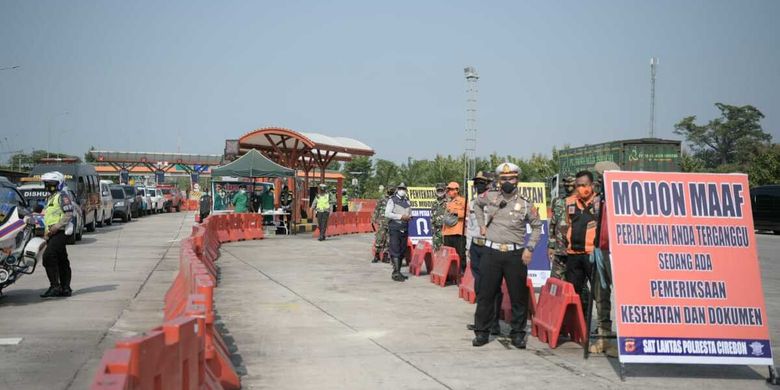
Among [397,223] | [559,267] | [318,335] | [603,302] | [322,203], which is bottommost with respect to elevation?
[318,335]

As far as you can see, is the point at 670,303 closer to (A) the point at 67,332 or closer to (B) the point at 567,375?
(B) the point at 567,375

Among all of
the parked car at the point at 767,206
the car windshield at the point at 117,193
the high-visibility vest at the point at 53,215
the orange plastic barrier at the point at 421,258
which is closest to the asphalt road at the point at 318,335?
the orange plastic barrier at the point at 421,258

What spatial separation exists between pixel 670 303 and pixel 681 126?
271 feet

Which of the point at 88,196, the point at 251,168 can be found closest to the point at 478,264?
the point at 251,168

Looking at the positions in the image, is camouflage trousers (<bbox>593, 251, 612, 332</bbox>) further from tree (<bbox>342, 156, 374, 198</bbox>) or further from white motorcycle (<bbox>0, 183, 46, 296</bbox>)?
tree (<bbox>342, 156, 374, 198</bbox>)

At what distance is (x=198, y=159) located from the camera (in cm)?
10431

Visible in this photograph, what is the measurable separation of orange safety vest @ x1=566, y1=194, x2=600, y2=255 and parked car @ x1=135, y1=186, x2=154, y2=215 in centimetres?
4286

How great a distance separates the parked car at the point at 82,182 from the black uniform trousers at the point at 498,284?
2206 centimetres

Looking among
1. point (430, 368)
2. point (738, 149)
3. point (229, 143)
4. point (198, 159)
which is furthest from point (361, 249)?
point (198, 159)

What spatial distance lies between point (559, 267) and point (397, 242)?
6494mm

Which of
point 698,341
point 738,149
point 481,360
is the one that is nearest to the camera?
point 698,341

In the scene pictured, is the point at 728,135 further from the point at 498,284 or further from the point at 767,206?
the point at 498,284

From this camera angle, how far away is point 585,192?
9125mm

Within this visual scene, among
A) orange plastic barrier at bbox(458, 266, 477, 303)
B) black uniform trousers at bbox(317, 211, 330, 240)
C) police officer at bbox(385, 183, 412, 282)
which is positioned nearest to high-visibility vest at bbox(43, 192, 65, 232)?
police officer at bbox(385, 183, 412, 282)
